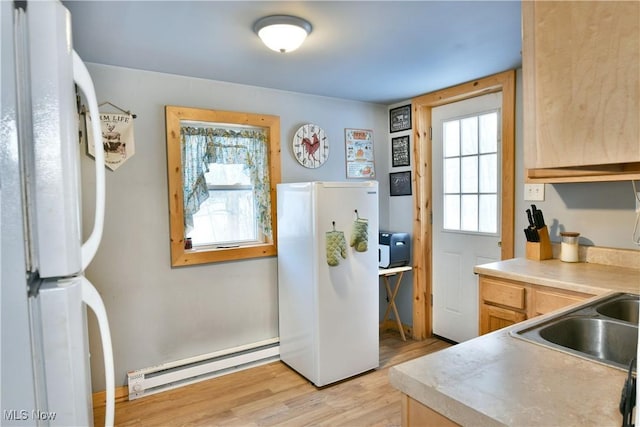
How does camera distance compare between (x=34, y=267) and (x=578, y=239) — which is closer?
(x=34, y=267)

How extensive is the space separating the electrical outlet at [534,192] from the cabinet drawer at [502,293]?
0.84 m

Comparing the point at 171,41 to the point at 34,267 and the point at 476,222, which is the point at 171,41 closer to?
the point at 34,267

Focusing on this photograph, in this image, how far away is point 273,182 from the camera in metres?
3.12

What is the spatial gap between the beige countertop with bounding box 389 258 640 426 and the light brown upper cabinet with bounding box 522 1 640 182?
1.63 ft

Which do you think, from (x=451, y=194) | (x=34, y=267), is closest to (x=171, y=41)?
(x=34, y=267)

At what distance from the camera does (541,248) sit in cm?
243

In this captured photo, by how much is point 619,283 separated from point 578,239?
0.65 meters

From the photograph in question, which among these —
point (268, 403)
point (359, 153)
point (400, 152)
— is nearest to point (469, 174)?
point (400, 152)

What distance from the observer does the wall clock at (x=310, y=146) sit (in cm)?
325

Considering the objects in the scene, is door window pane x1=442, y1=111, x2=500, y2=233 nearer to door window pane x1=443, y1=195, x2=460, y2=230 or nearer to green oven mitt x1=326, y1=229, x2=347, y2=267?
door window pane x1=443, y1=195, x2=460, y2=230

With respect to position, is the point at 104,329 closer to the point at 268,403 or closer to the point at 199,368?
the point at 268,403

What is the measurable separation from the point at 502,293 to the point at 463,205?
4.13 ft

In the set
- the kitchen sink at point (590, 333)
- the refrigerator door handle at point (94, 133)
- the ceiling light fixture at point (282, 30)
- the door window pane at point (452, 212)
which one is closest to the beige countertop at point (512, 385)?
the kitchen sink at point (590, 333)

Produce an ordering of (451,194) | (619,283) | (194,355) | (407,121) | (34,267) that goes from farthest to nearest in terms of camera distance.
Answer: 1. (407,121)
2. (451,194)
3. (194,355)
4. (619,283)
5. (34,267)
